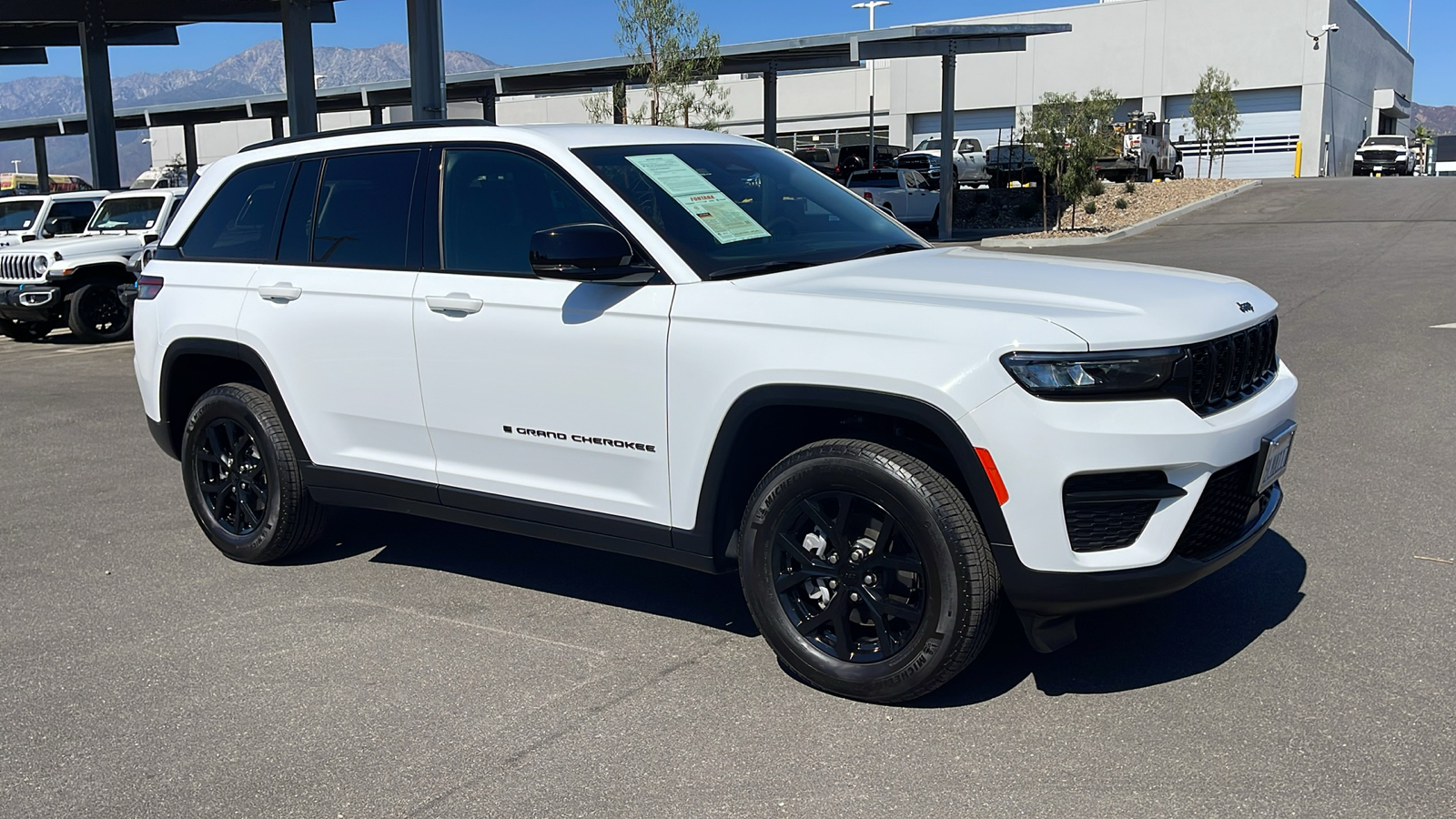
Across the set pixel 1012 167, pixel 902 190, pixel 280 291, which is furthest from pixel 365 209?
pixel 1012 167

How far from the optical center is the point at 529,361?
4523mm

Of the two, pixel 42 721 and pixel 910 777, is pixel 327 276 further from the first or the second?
pixel 910 777

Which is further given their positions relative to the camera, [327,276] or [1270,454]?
[327,276]

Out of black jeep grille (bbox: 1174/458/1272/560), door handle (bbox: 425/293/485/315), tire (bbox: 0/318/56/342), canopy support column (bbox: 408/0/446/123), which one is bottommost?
tire (bbox: 0/318/56/342)

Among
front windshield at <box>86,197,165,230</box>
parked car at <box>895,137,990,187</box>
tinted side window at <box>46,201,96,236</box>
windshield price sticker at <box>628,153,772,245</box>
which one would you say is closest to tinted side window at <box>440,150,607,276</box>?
windshield price sticker at <box>628,153,772,245</box>

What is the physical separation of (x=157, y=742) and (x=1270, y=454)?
3.62m

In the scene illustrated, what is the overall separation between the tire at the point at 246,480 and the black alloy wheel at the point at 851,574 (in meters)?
2.52

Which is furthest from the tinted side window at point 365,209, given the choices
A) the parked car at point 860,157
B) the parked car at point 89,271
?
the parked car at point 860,157

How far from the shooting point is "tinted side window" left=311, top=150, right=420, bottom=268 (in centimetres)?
507

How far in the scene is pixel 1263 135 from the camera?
58156 mm

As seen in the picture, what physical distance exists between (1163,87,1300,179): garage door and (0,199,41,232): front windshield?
50509 millimetres

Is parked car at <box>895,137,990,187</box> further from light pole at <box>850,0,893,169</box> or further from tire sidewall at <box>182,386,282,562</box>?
tire sidewall at <box>182,386,282,562</box>

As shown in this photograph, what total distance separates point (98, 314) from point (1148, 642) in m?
15.2

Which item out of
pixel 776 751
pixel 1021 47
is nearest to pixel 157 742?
pixel 776 751
